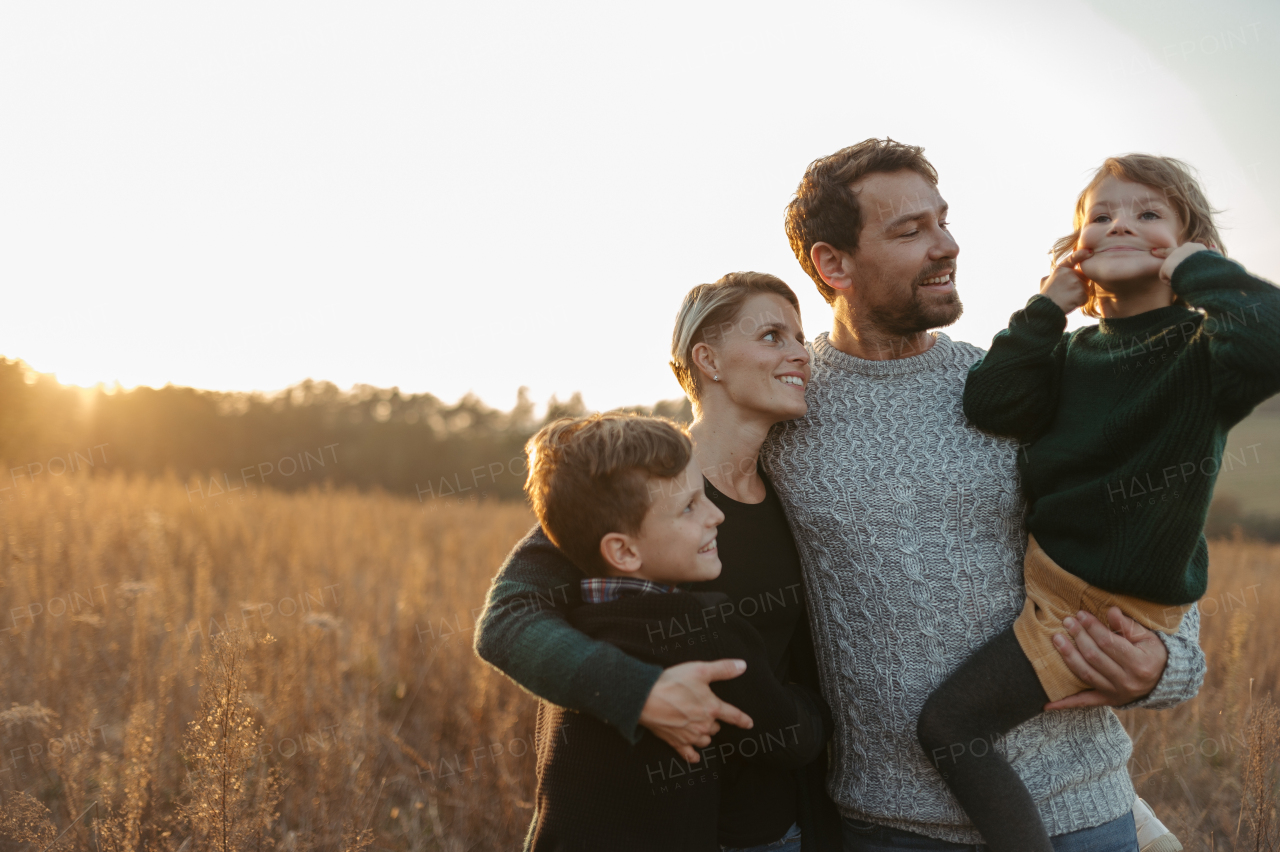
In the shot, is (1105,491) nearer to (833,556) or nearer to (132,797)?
(833,556)

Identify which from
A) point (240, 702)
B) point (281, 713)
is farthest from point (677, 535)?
point (281, 713)

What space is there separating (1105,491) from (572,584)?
1.38 meters

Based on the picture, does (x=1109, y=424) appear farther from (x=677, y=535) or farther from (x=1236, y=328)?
(x=677, y=535)

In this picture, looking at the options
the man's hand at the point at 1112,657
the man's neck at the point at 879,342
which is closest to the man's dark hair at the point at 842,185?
the man's neck at the point at 879,342

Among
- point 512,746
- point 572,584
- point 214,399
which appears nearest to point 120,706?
point 512,746

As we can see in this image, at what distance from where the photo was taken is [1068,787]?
1984 mm

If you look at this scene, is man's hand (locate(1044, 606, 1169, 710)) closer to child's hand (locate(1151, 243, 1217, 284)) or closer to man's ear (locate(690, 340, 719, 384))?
child's hand (locate(1151, 243, 1217, 284))

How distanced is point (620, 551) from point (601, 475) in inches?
7.7

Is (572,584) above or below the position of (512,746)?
above

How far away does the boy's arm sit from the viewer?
164 centimetres

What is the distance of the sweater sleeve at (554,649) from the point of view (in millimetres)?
1592

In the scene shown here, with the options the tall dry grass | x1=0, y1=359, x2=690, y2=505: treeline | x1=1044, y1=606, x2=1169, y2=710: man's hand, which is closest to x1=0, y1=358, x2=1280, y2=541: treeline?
x1=0, y1=359, x2=690, y2=505: treeline

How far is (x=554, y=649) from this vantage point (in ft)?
5.42

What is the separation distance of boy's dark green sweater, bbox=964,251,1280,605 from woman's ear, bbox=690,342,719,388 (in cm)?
74
